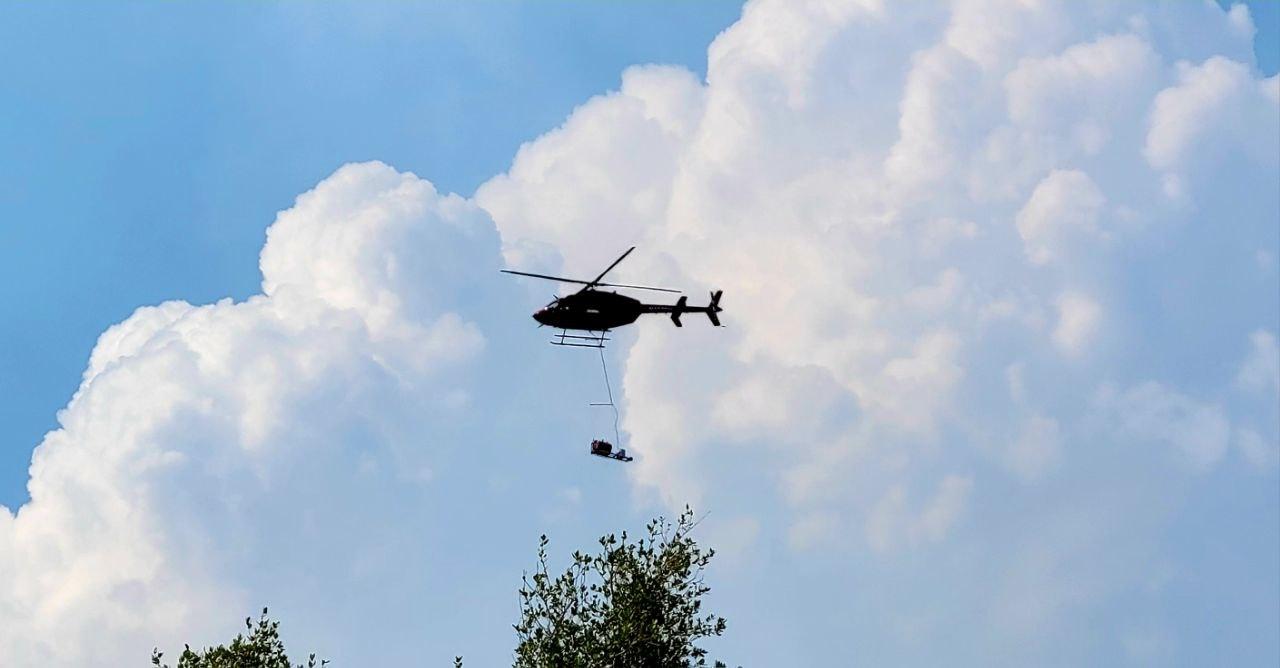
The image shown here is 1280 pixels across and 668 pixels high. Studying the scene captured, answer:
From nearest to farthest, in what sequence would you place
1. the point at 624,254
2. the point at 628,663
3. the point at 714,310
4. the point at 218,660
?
the point at 628,663 → the point at 218,660 → the point at 624,254 → the point at 714,310

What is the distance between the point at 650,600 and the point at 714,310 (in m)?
44.3

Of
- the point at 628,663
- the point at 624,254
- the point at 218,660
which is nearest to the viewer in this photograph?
the point at 628,663

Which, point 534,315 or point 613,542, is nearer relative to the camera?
point 613,542

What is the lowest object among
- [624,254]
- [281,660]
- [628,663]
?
[628,663]

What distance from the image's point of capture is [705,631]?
5609 cm

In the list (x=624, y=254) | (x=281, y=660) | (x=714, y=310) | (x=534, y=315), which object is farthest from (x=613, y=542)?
(x=714, y=310)

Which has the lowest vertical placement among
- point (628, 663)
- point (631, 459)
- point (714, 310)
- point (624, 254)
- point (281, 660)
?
point (628, 663)

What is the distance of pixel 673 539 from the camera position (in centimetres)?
5809

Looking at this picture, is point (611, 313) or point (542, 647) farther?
point (611, 313)

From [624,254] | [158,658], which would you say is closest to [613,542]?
[158,658]

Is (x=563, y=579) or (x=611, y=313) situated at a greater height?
(x=611, y=313)

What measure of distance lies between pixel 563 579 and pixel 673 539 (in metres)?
5.42

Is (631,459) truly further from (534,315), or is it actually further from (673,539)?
(673,539)

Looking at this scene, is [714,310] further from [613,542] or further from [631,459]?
[613,542]
